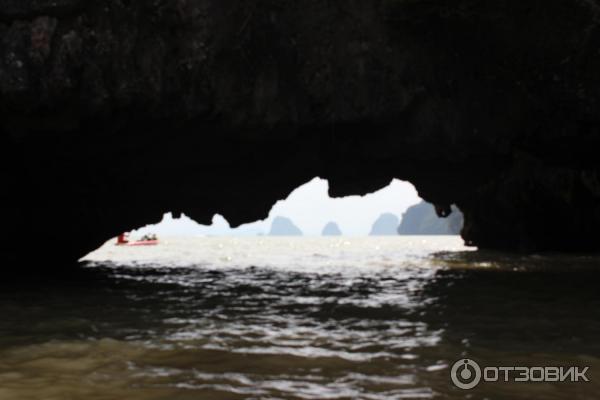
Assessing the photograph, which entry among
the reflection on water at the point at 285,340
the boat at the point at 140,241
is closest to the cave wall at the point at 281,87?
the reflection on water at the point at 285,340

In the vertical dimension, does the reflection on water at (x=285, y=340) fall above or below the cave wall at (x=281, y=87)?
below

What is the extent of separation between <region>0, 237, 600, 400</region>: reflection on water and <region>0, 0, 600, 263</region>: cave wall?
4116mm

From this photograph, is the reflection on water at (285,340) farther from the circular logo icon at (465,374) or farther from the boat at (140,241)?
the boat at (140,241)

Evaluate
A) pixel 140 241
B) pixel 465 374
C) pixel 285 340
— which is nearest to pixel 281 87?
pixel 285 340

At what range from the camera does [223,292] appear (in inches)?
510

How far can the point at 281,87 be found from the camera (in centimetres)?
1382

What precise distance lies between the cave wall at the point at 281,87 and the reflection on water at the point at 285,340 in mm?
4116

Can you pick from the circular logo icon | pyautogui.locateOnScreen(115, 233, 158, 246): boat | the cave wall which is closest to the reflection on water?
the circular logo icon

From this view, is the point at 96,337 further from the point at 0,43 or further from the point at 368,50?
the point at 368,50

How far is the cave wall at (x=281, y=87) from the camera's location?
39.7 ft

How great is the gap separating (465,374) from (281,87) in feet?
31.7

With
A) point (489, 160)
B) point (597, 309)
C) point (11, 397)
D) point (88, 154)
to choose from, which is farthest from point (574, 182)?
point (11, 397)

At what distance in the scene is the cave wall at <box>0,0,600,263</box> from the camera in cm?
1209

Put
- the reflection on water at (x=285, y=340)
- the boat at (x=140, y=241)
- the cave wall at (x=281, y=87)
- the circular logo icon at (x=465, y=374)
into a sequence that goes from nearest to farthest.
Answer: the reflection on water at (x=285, y=340) → the circular logo icon at (x=465, y=374) → the cave wall at (x=281, y=87) → the boat at (x=140, y=241)
